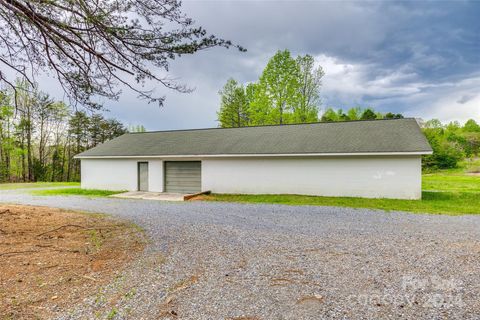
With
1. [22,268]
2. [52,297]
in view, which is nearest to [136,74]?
[22,268]

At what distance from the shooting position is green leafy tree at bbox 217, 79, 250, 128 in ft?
94.6

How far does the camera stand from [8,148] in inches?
988

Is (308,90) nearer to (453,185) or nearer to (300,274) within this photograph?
(453,185)

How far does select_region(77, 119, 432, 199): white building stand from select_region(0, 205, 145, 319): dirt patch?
752 centimetres

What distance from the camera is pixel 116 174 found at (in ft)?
52.5

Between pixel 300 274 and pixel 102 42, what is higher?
pixel 102 42

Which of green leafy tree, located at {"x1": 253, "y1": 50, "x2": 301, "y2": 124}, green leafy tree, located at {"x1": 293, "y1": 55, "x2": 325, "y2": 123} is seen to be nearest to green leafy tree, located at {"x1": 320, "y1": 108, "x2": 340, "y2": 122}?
green leafy tree, located at {"x1": 293, "y1": 55, "x2": 325, "y2": 123}

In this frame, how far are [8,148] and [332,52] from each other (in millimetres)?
28810

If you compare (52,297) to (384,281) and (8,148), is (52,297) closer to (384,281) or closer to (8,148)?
(384,281)

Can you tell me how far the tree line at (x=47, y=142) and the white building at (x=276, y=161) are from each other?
11.4 m

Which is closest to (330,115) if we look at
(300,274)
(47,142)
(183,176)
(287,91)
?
(287,91)

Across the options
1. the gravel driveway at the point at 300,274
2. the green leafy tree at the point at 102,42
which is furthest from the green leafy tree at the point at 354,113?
the green leafy tree at the point at 102,42

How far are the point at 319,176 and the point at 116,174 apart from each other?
11.4m

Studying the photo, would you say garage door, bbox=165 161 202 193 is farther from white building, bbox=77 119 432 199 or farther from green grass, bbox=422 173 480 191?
green grass, bbox=422 173 480 191
